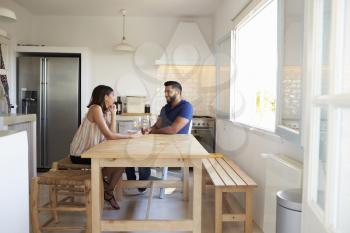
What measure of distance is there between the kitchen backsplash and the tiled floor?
2.21 metres

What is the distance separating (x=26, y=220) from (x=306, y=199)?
1.47m

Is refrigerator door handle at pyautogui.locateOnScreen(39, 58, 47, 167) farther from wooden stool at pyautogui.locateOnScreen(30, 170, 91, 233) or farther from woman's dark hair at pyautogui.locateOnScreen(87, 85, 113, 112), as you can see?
wooden stool at pyautogui.locateOnScreen(30, 170, 91, 233)

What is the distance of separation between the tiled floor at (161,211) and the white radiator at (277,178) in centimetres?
66

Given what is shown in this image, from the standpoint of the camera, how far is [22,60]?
5.04m

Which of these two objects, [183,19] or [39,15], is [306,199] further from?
[39,15]

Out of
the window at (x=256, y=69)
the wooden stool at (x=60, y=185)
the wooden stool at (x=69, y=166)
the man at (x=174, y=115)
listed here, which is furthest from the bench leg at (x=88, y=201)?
the window at (x=256, y=69)

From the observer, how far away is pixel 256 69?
11.7 ft

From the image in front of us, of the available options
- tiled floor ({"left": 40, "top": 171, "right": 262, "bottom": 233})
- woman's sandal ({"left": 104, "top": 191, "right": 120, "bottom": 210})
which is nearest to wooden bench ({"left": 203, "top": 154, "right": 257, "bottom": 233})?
tiled floor ({"left": 40, "top": 171, "right": 262, "bottom": 233})

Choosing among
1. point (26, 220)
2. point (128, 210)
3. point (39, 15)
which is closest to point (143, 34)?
point (39, 15)

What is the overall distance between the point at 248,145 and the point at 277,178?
116cm

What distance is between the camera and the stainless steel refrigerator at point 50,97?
5.05 meters

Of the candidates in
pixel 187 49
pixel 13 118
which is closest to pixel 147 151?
pixel 13 118

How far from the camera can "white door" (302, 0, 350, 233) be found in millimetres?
927

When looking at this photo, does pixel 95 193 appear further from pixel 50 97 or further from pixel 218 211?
pixel 50 97
